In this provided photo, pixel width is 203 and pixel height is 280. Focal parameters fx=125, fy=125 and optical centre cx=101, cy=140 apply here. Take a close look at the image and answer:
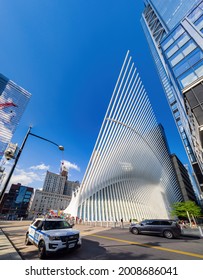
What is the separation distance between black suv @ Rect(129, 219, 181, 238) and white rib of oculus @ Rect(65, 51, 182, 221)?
15542 millimetres

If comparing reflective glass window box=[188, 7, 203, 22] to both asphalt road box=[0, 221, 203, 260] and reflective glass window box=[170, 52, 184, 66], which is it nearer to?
reflective glass window box=[170, 52, 184, 66]

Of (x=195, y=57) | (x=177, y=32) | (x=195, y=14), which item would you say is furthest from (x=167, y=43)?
(x=195, y=57)

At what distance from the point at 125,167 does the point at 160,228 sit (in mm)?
24004

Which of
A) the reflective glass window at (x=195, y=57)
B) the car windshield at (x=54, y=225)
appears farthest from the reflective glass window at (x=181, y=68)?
the car windshield at (x=54, y=225)

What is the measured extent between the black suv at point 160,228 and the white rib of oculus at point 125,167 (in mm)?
15542

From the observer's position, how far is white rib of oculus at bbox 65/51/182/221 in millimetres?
27953

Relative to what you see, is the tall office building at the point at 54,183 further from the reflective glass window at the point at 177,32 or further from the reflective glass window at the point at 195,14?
the reflective glass window at the point at 195,14

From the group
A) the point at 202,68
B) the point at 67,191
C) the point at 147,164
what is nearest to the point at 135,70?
the point at 202,68

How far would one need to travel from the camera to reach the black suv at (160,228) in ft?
33.8

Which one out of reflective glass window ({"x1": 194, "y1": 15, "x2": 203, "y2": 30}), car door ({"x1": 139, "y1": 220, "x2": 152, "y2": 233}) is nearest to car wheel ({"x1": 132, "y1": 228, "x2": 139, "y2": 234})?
car door ({"x1": 139, "y1": 220, "x2": 152, "y2": 233})

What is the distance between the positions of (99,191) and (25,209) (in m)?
91.3

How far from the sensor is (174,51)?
55.7ft
